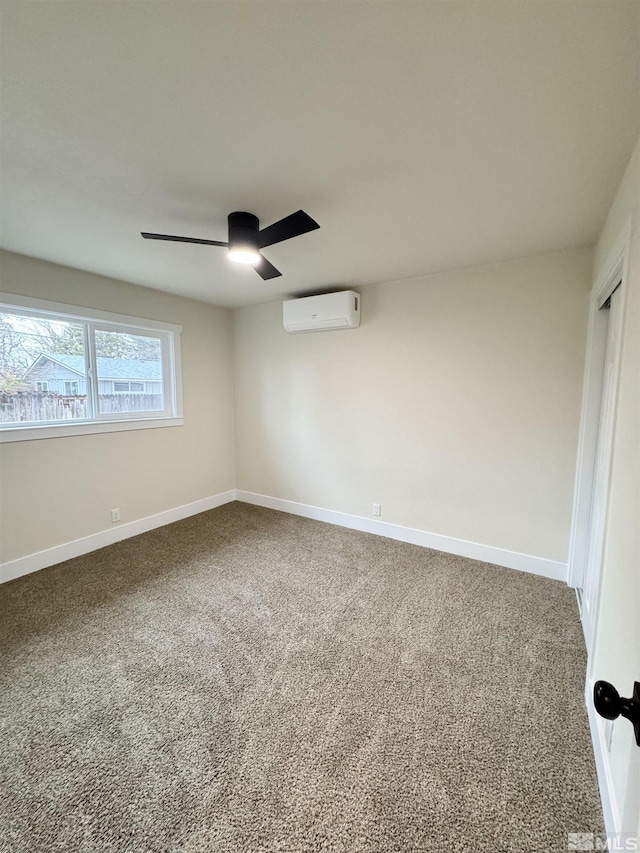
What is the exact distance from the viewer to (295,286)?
3285 millimetres

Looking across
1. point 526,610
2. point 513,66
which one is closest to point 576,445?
point 526,610

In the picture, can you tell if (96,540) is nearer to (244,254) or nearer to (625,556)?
(244,254)

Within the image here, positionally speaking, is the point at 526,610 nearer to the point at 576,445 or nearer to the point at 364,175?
the point at 576,445

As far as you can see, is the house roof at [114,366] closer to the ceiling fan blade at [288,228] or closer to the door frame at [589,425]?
the ceiling fan blade at [288,228]

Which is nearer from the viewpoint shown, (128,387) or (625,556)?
(625,556)

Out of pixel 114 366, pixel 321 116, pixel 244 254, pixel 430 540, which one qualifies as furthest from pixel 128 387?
Answer: pixel 430 540

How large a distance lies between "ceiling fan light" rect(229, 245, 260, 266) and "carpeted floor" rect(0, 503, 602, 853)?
2226 mm

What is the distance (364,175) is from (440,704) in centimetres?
252

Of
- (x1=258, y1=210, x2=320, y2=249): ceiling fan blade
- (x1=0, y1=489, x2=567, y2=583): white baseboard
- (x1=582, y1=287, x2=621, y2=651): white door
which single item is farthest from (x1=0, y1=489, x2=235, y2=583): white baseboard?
(x1=582, y1=287, x2=621, y2=651): white door

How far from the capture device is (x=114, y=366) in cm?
326

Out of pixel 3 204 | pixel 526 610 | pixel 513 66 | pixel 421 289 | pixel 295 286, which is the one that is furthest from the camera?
pixel 295 286

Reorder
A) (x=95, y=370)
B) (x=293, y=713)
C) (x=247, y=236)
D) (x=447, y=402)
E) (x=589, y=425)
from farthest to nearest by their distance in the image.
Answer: (x=95, y=370), (x=447, y=402), (x=589, y=425), (x=247, y=236), (x=293, y=713)

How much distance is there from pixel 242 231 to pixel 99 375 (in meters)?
2.17

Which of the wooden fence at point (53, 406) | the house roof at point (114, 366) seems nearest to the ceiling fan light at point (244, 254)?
the house roof at point (114, 366)
